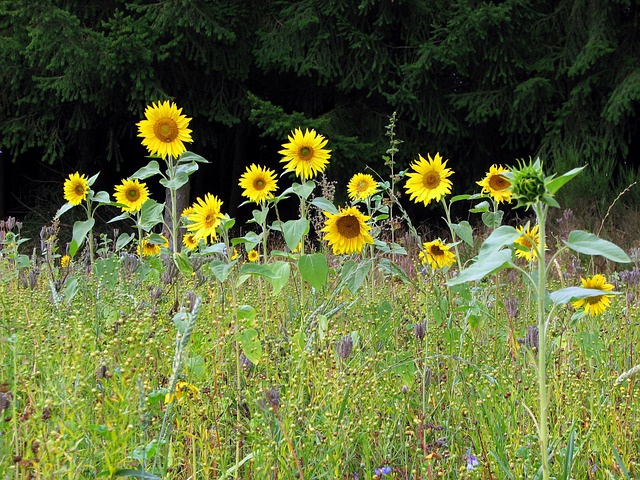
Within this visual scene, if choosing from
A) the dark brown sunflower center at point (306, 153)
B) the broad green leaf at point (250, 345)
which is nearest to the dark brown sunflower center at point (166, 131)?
the dark brown sunflower center at point (306, 153)

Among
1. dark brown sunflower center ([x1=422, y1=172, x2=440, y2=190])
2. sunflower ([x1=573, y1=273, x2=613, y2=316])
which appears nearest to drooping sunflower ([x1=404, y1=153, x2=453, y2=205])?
dark brown sunflower center ([x1=422, y1=172, x2=440, y2=190])

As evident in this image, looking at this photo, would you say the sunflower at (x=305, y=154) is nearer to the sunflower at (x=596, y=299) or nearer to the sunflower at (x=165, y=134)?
the sunflower at (x=165, y=134)

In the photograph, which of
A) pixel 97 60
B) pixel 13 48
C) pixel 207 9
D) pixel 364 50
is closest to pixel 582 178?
pixel 364 50

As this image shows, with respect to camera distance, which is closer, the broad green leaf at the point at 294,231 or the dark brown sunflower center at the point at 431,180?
the broad green leaf at the point at 294,231

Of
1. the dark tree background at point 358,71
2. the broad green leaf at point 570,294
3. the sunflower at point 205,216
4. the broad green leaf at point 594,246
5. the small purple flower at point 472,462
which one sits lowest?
the small purple flower at point 472,462

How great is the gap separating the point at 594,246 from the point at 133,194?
271 centimetres

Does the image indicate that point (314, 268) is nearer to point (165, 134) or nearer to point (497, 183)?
point (165, 134)

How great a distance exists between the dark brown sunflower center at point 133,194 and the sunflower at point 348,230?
145 cm

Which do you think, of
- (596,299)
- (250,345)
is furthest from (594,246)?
(596,299)

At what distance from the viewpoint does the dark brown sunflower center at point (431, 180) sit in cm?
273

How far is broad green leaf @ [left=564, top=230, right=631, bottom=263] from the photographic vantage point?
1063 mm

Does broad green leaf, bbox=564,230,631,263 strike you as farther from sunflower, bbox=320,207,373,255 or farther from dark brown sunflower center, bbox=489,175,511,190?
dark brown sunflower center, bbox=489,175,511,190

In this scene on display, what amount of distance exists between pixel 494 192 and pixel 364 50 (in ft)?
22.8

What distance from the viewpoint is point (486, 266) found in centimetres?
109
